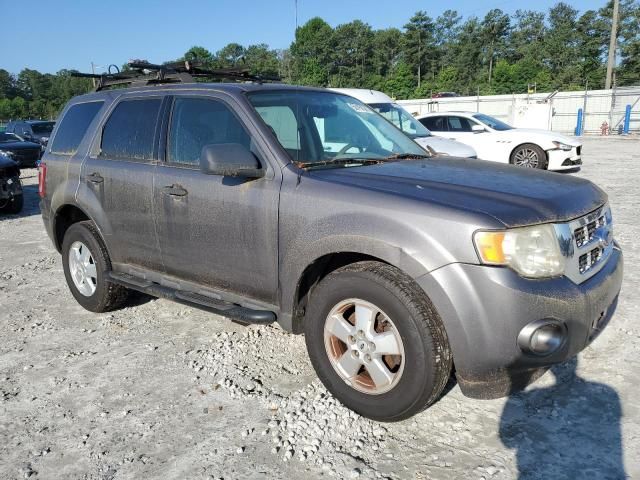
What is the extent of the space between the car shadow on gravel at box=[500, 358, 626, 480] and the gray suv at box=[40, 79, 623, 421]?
337mm

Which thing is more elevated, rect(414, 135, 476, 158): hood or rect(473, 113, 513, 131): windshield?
rect(473, 113, 513, 131): windshield

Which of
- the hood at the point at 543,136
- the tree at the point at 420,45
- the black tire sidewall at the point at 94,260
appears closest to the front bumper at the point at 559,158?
the hood at the point at 543,136

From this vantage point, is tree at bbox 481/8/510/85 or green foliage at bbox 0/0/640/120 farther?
tree at bbox 481/8/510/85

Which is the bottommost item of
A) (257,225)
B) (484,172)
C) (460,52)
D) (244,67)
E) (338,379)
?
(338,379)

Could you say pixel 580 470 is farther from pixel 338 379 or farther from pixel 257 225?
pixel 257 225

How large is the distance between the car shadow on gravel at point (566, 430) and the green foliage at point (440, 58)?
41.5 meters

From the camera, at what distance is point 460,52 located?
8212 cm

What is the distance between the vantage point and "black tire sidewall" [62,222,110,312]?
14.9ft

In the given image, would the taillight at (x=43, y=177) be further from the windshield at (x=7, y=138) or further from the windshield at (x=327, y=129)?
the windshield at (x=7, y=138)

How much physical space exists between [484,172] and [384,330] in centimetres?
124

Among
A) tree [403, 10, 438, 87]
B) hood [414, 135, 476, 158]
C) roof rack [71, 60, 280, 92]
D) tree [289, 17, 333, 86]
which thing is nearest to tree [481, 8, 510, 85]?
tree [403, 10, 438, 87]

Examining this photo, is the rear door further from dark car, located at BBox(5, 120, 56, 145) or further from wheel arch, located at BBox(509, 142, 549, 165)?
dark car, located at BBox(5, 120, 56, 145)

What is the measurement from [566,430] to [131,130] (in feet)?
12.1

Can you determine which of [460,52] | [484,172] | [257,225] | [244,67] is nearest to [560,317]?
[484,172]
